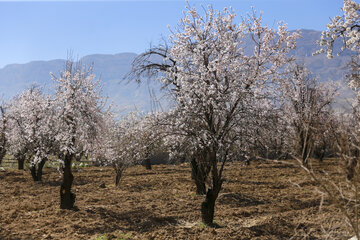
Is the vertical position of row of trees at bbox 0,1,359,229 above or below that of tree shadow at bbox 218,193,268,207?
above

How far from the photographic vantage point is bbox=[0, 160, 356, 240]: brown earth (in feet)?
30.9

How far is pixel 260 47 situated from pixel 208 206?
515 cm

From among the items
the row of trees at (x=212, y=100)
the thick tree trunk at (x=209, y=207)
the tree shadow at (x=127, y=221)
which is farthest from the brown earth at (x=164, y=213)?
the row of trees at (x=212, y=100)

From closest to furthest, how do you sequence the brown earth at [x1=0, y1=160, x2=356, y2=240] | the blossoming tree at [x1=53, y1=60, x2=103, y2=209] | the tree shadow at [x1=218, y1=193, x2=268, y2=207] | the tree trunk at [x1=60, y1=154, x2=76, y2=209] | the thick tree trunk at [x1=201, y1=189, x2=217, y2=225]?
the brown earth at [x1=0, y1=160, x2=356, y2=240]
the thick tree trunk at [x1=201, y1=189, x2=217, y2=225]
the tree trunk at [x1=60, y1=154, x2=76, y2=209]
the blossoming tree at [x1=53, y1=60, x2=103, y2=209]
the tree shadow at [x1=218, y1=193, x2=268, y2=207]

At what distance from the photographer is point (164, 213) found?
12.4m

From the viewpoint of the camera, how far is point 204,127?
10.4 m

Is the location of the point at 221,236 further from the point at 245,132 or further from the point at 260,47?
the point at 260,47

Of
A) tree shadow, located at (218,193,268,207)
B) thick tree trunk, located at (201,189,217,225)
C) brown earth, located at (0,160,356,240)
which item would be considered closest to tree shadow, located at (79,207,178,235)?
brown earth, located at (0,160,356,240)

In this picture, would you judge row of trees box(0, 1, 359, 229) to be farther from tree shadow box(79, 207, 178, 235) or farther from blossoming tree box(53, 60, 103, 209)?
tree shadow box(79, 207, 178, 235)

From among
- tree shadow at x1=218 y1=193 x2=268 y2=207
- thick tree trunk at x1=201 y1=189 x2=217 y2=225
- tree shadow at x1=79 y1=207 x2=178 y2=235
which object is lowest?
tree shadow at x1=79 y1=207 x2=178 y2=235

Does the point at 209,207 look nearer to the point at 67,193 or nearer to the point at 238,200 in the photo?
the point at 238,200

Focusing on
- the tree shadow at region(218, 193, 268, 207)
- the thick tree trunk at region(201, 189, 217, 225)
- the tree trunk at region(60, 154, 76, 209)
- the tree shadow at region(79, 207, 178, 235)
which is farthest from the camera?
the tree shadow at region(218, 193, 268, 207)

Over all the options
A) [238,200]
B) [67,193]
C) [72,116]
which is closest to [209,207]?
[238,200]

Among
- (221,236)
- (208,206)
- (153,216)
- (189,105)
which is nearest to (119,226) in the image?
(153,216)
